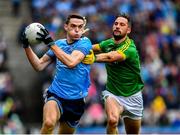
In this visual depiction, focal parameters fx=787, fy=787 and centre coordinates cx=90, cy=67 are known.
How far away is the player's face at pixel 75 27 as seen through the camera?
11922 mm

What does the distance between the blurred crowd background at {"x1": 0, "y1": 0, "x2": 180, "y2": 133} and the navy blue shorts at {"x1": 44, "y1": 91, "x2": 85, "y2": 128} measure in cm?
629

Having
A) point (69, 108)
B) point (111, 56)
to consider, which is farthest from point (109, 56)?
point (69, 108)

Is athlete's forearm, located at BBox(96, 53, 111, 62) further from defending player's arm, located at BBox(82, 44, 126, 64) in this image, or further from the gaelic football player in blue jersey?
the gaelic football player in blue jersey

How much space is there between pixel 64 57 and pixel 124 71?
173 cm

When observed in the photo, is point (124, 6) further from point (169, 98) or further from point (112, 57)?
point (112, 57)

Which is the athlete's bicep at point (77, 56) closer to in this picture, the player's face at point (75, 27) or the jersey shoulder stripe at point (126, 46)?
the player's face at point (75, 27)

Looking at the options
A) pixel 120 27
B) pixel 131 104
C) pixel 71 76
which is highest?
pixel 120 27

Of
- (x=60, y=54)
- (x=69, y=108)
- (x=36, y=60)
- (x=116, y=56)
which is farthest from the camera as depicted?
(x=116, y=56)

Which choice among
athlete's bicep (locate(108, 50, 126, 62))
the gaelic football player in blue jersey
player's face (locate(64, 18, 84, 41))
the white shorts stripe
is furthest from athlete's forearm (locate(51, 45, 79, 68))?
the white shorts stripe

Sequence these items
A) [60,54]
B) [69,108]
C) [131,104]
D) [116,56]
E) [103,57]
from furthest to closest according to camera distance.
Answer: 1. [131,104]
2. [116,56]
3. [103,57]
4. [69,108]
5. [60,54]

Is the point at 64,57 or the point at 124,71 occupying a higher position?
the point at 64,57

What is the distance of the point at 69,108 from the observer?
12.1 metres

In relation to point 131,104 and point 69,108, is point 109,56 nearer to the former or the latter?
point 131,104

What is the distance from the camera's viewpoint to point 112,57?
12.6 metres
